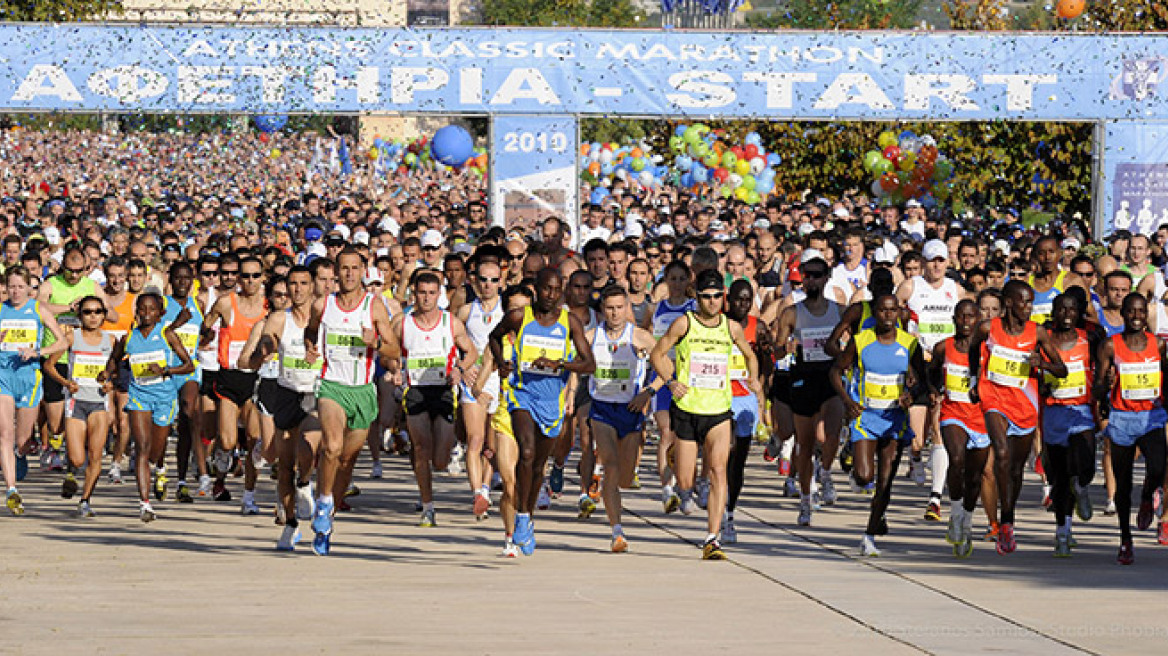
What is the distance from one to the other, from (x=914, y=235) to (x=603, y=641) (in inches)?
693

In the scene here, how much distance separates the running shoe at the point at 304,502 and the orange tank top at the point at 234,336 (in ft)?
7.83

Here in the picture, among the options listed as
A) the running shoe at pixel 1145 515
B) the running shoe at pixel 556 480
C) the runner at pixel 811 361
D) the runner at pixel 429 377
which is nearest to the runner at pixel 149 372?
the runner at pixel 429 377

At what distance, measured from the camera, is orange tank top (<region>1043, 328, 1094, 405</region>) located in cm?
1260

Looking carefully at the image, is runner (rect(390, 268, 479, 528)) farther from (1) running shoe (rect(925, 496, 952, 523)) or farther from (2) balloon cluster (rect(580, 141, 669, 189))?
(2) balloon cluster (rect(580, 141, 669, 189))


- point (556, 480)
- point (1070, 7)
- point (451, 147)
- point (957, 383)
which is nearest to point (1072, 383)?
point (957, 383)

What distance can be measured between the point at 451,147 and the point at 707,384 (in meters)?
39.9

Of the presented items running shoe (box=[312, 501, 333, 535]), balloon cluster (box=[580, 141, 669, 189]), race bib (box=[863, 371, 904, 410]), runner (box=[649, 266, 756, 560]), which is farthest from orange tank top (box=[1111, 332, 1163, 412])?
balloon cluster (box=[580, 141, 669, 189])

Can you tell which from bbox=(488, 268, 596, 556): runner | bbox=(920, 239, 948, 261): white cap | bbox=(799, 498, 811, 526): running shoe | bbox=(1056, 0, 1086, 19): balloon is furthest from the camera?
bbox=(1056, 0, 1086, 19): balloon

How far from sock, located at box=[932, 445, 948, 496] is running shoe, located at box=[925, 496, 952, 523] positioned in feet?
0.16

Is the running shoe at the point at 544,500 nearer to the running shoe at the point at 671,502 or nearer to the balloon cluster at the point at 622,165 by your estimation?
the running shoe at the point at 671,502

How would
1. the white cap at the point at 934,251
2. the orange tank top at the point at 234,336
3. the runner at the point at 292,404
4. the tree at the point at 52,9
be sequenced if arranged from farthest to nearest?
the tree at the point at 52,9 → the white cap at the point at 934,251 → the orange tank top at the point at 234,336 → the runner at the point at 292,404

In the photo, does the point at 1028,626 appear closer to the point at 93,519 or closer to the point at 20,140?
the point at 93,519

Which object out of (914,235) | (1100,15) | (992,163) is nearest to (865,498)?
(914,235)

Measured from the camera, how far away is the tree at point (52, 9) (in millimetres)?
50156
